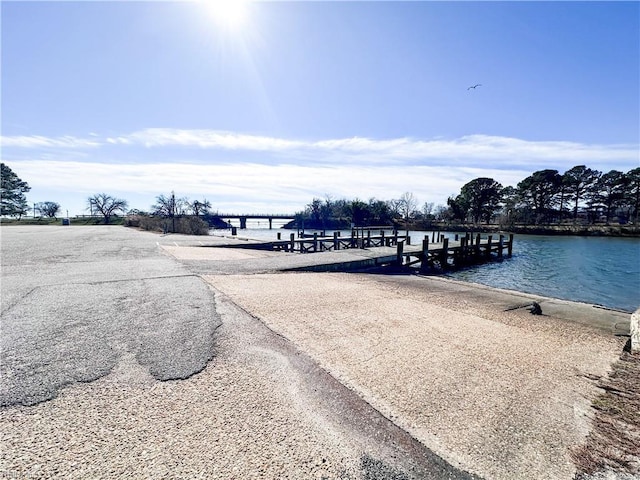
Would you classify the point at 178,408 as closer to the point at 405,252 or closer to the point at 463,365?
the point at 463,365

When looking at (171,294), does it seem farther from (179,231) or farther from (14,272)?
(179,231)

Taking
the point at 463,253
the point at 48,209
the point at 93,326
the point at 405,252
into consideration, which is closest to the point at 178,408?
the point at 93,326

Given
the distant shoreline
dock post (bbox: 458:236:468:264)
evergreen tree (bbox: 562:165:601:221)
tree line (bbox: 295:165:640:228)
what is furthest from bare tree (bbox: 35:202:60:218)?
evergreen tree (bbox: 562:165:601:221)

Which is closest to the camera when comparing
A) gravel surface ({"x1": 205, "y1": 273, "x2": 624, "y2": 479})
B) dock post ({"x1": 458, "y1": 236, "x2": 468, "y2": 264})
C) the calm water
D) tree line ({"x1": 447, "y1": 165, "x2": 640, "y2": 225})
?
gravel surface ({"x1": 205, "y1": 273, "x2": 624, "y2": 479})

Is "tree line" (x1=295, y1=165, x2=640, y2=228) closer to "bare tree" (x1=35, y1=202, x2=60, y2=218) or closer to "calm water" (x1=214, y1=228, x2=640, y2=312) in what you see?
"calm water" (x1=214, y1=228, x2=640, y2=312)

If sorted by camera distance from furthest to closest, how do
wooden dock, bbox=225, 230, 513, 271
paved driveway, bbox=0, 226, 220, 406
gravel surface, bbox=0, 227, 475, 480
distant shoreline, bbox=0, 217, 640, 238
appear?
1. distant shoreline, bbox=0, 217, 640, 238
2. wooden dock, bbox=225, 230, 513, 271
3. paved driveway, bbox=0, 226, 220, 406
4. gravel surface, bbox=0, 227, 475, 480

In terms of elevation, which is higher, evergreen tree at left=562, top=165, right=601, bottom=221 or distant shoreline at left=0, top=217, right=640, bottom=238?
evergreen tree at left=562, top=165, right=601, bottom=221

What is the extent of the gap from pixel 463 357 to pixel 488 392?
3.22 feet

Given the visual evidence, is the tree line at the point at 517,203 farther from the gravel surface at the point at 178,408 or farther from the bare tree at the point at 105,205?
the gravel surface at the point at 178,408

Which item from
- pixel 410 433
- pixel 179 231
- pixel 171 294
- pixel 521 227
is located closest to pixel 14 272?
pixel 171 294

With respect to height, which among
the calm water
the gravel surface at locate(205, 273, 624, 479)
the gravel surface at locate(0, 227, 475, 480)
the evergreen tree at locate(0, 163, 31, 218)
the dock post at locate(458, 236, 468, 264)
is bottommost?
the calm water

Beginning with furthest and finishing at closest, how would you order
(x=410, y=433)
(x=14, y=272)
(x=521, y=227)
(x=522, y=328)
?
(x=521, y=227) → (x=14, y=272) → (x=522, y=328) → (x=410, y=433)

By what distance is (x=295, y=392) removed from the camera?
3422mm

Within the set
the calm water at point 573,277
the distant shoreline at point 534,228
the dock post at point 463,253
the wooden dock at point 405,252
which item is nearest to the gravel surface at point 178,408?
the wooden dock at point 405,252
